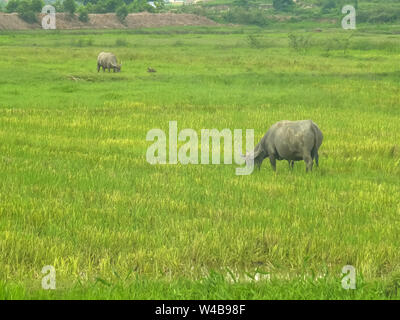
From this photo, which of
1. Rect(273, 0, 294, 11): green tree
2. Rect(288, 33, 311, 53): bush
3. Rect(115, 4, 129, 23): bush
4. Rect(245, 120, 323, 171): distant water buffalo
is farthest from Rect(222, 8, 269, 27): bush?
Rect(245, 120, 323, 171): distant water buffalo

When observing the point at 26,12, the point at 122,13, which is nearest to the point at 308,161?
the point at 26,12

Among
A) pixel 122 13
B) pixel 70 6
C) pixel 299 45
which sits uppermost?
pixel 70 6

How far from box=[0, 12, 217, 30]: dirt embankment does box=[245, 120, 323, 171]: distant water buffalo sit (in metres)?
52.1

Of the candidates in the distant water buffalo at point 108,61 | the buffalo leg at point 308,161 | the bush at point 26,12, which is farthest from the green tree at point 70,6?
the buffalo leg at point 308,161

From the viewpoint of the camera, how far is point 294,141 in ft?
30.5

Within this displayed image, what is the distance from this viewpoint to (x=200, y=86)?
21.1m

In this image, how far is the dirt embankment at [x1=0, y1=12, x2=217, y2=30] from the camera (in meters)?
60.0

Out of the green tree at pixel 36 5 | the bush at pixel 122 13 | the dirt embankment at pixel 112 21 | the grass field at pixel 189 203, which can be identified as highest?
the green tree at pixel 36 5

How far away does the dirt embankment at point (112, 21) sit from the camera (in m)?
60.0

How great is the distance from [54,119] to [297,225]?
9033mm

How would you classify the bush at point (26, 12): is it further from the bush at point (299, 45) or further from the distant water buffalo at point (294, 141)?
the distant water buffalo at point (294, 141)

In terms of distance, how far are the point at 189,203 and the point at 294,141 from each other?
2.16 meters

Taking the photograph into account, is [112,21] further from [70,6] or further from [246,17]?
[246,17]

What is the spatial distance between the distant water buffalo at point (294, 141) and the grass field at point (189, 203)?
353 millimetres
